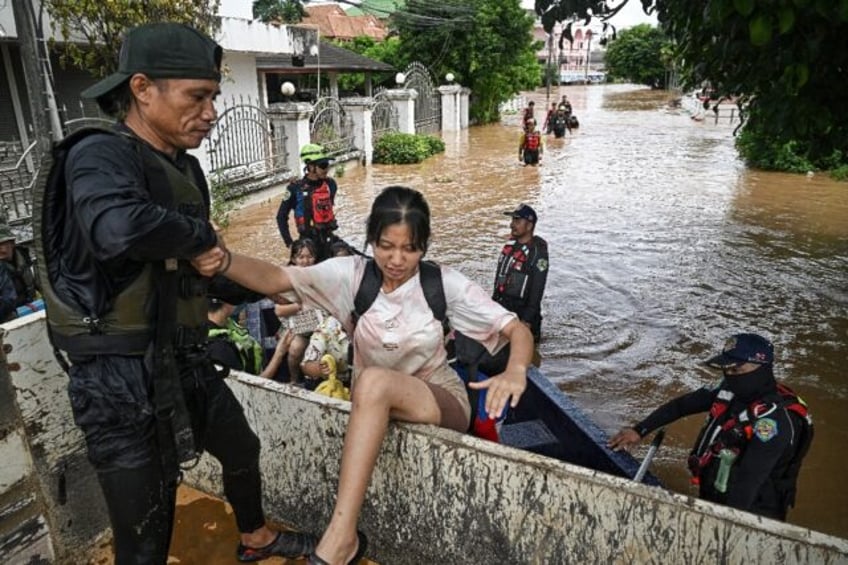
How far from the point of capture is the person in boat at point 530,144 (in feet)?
53.2

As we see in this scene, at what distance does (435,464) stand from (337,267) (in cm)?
88

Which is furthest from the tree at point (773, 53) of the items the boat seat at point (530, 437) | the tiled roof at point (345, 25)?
the tiled roof at point (345, 25)

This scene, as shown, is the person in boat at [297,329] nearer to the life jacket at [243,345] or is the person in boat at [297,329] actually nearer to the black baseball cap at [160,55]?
the life jacket at [243,345]

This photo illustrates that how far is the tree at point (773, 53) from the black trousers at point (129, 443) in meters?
2.56

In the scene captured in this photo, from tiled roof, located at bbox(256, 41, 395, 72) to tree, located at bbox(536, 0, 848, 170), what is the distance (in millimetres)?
13988

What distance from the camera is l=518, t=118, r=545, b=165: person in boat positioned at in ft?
53.2

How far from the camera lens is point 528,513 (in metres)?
2.35

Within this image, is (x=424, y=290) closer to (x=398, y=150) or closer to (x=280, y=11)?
(x=398, y=150)

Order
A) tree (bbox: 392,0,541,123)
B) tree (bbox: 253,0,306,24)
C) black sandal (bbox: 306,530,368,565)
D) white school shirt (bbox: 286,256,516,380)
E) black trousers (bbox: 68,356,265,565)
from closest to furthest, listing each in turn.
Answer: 1. black trousers (bbox: 68,356,265,565)
2. black sandal (bbox: 306,530,368,565)
3. white school shirt (bbox: 286,256,516,380)
4. tree (bbox: 392,0,541,123)
5. tree (bbox: 253,0,306,24)

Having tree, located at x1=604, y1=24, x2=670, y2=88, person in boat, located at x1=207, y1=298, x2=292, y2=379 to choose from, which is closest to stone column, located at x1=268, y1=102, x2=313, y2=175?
person in boat, located at x1=207, y1=298, x2=292, y2=379

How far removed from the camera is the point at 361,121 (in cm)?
1697

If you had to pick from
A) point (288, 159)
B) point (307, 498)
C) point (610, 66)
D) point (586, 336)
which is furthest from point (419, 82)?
point (610, 66)

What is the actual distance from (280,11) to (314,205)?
41322 mm

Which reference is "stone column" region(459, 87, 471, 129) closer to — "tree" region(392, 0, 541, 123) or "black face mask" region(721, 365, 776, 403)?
"tree" region(392, 0, 541, 123)
